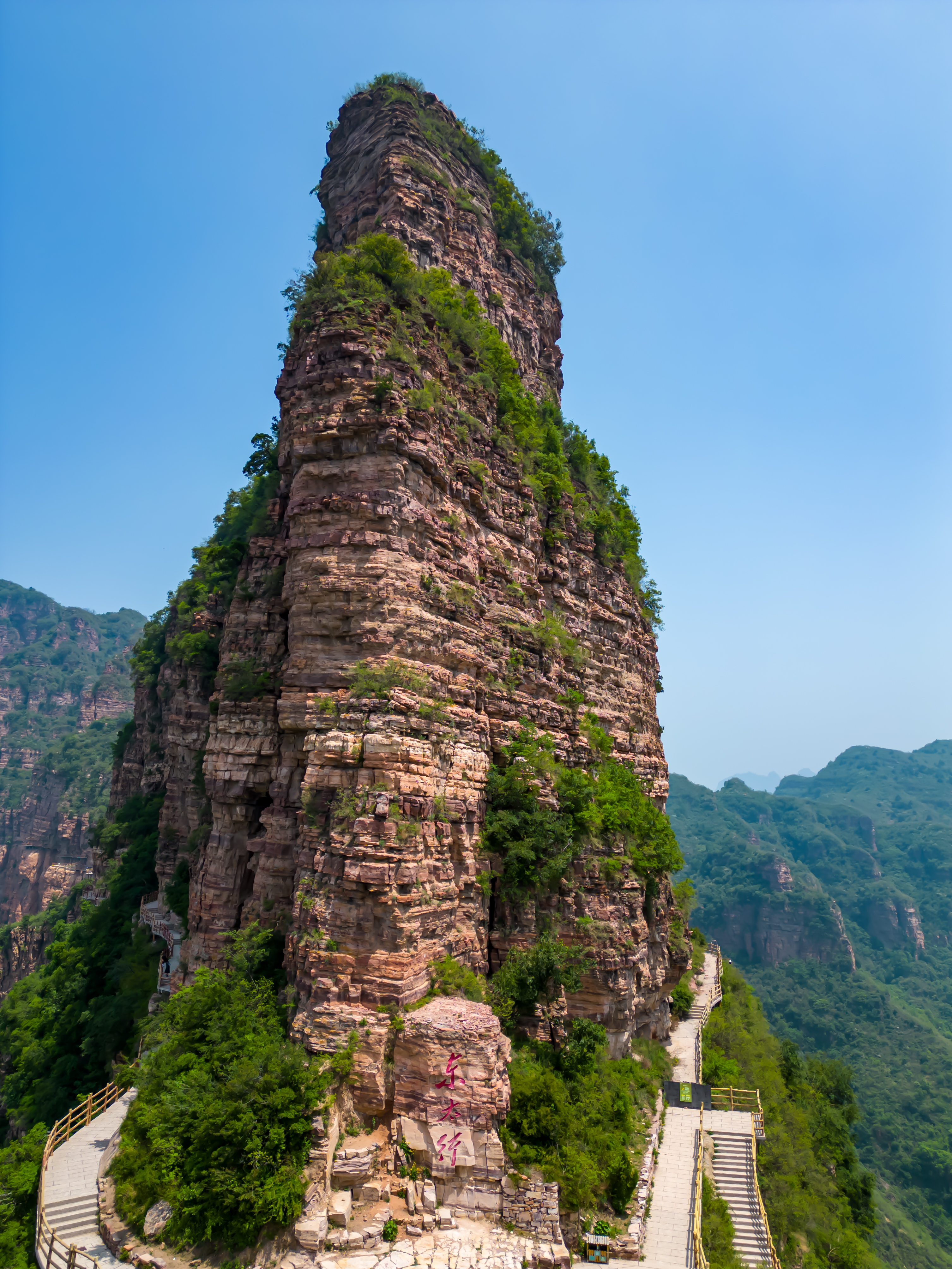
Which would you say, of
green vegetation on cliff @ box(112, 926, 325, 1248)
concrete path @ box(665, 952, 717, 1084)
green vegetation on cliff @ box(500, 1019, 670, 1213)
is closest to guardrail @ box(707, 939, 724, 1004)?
concrete path @ box(665, 952, 717, 1084)

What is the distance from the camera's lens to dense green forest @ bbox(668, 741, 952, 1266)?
6400 cm

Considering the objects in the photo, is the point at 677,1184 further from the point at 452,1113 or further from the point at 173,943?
the point at 173,943

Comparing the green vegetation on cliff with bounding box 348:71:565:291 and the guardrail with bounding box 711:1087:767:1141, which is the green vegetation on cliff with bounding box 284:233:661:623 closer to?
the green vegetation on cliff with bounding box 348:71:565:291

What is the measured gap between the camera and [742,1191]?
2097 centimetres

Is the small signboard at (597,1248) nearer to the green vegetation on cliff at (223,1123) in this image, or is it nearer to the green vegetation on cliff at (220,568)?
the green vegetation on cliff at (223,1123)

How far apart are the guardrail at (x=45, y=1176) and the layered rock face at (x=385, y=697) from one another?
5469mm

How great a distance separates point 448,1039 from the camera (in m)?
15.7

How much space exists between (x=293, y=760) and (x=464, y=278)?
24.3 m

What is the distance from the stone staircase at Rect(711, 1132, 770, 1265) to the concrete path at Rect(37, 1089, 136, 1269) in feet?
56.1

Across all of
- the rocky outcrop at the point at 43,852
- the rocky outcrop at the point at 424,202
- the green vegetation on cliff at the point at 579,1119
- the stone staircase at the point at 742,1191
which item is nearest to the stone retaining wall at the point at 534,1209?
the green vegetation on cliff at the point at 579,1119

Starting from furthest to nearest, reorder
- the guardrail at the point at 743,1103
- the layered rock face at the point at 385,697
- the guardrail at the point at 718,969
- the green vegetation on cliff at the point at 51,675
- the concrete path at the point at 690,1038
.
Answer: the green vegetation on cliff at the point at 51,675 → the guardrail at the point at 718,969 → the concrete path at the point at 690,1038 → the guardrail at the point at 743,1103 → the layered rock face at the point at 385,697

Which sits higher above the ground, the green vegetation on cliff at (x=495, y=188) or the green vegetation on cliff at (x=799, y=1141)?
the green vegetation on cliff at (x=495, y=188)

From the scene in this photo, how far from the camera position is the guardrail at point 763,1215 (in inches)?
749

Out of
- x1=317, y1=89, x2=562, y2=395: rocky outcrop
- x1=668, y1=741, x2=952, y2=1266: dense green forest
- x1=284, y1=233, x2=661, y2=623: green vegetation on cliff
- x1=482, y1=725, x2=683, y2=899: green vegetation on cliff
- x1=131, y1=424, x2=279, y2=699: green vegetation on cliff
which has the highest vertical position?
x1=317, y1=89, x2=562, y2=395: rocky outcrop
